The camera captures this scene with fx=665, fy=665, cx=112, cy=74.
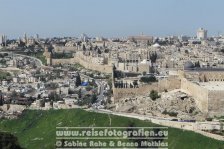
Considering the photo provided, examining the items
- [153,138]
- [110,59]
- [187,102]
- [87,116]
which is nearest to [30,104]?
[87,116]

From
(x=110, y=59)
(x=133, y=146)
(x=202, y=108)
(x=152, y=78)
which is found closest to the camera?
(x=133, y=146)

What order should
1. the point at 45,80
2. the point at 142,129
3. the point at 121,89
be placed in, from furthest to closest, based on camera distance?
the point at 45,80 < the point at 121,89 < the point at 142,129

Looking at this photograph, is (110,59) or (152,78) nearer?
(152,78)

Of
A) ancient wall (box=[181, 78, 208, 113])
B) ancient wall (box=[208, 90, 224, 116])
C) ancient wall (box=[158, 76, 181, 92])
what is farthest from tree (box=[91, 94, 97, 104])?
ancient wall (box=[208, 90, 224, 116])

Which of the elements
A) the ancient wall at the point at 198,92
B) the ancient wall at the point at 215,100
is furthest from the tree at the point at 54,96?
the ancient wall at the point at 215,100

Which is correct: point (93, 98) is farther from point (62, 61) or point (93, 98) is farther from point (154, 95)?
point (62, 61)

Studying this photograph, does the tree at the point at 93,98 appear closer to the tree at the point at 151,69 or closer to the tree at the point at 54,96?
the tree at the point at 54,96

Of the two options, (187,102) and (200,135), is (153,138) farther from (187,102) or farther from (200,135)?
(187,102)

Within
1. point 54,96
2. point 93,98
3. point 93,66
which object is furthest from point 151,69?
point 93,98
